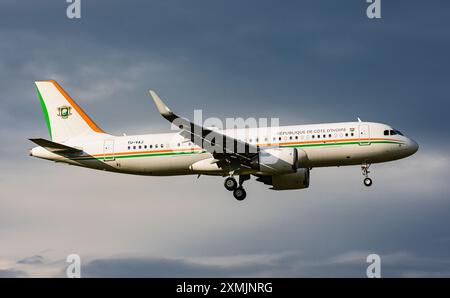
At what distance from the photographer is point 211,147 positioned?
50.8 meters

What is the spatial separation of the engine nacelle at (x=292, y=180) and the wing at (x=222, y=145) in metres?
5.49

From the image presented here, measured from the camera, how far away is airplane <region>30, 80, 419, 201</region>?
50.3m

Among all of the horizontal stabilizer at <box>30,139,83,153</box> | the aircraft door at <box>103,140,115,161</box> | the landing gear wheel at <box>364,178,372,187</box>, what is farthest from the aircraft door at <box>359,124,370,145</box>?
the horizontal stabilizer at <box>30,139,83,153</box>

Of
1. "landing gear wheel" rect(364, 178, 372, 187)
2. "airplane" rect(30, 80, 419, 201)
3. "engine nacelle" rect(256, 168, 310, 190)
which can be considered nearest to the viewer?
"airplane" rect(30, 80, 419, 201)

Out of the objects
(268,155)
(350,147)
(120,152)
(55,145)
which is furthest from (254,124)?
Result: (55,145)

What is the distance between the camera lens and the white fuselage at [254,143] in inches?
1989

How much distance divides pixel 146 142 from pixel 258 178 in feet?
31.5

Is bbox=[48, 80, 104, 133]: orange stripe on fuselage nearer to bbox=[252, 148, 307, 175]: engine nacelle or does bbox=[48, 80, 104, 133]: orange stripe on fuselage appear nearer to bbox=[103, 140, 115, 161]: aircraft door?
bbox=[103, 140, 115, 161]: aircraft door

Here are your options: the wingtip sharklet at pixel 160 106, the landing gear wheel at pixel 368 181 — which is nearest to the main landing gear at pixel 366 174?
the landing gear wheel at pixel 368 181

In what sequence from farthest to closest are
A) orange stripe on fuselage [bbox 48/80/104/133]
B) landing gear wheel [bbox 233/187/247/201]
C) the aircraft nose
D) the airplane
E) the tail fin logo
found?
the tail fin logo, orange stripe on fuselage [bbox 48/80/104/133], landing gear wheel [bbox 233/187/247/201], the aircraft nose, the airplane

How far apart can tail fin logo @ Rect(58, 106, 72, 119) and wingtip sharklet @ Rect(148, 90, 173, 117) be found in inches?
672

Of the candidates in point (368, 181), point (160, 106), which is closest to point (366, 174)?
point (368, 181)
